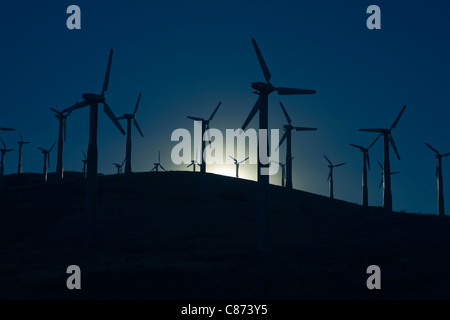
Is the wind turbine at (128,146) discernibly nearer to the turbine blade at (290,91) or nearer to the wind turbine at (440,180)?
the turbine blade at (290,91)

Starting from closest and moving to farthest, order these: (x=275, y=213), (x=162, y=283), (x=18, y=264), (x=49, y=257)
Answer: (x=162, y=283) < (x=18, y=264) < (x=49, y=257) < (x=275, y=213)

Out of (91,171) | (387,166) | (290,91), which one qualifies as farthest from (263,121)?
(387,166)

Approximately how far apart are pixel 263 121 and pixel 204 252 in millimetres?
12239

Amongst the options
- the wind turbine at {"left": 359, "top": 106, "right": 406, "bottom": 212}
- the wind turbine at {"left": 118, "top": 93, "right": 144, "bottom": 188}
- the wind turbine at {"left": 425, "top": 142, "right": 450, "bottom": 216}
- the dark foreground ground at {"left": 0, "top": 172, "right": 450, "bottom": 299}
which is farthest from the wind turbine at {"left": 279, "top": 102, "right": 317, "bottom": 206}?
the wind turbine at {"left": 425, "top": 142, "right": 450, "bottom": 216}

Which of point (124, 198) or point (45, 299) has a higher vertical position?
point (124, 198)

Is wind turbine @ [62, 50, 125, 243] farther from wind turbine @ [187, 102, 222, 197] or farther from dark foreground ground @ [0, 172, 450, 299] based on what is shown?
wind turbine @ [187, 102, 222, 197]

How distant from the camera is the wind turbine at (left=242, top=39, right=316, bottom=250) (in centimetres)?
3728

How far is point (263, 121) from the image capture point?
3922cm

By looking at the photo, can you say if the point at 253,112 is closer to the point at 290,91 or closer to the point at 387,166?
the point at 290,91

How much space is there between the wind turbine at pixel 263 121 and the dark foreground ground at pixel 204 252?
206 centimetres
